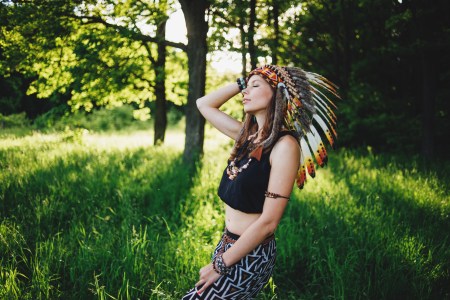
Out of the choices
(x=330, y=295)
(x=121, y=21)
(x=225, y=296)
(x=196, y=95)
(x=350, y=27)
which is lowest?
(x=330, y=295)

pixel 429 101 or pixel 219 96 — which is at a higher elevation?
pixel 219 96

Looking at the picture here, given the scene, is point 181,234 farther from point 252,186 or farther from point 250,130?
point 252,186

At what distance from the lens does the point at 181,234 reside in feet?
12.1

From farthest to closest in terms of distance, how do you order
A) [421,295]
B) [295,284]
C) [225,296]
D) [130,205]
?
1. [130,205]
2. [295,284]
3. [421,295]
4. [225,296]

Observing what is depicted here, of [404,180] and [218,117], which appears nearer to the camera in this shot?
[218,117]

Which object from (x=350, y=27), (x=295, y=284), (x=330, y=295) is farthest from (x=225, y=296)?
(x=350, y=27)

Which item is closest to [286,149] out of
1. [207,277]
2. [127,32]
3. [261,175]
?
[261,175]

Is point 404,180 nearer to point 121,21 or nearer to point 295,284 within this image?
point 295,284

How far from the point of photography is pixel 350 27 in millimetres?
10344

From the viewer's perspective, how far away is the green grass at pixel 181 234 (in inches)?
104

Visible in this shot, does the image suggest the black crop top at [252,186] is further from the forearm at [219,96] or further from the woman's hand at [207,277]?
the forearm at [219,96]

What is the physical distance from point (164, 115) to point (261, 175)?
11598 millimetres

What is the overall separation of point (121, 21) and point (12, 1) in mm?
2057

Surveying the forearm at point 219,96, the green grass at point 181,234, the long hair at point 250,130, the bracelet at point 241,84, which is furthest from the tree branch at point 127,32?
the long hair at point 250,130
